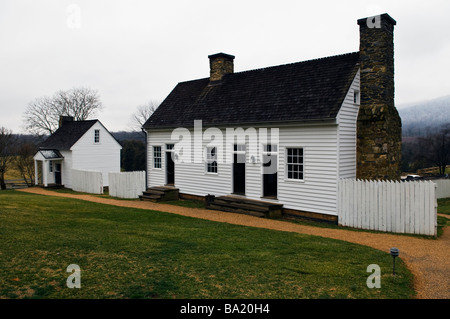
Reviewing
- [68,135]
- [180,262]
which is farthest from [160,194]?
[68,135]

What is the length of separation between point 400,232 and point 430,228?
93 centimetres

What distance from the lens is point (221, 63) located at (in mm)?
20391

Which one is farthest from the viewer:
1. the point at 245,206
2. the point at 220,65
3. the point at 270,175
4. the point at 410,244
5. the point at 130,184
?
the point at 130,184

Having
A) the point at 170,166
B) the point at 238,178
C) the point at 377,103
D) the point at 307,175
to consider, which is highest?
the point at 377,103

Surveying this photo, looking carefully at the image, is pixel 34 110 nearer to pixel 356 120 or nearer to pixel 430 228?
pixel 356 120

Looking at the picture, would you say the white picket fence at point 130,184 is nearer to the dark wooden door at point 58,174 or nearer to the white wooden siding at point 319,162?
the white wooden siding at point 319,162

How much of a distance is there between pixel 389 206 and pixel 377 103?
14.0 feet

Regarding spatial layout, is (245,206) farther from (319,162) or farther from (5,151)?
(5,151)

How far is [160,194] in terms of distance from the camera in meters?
19.7

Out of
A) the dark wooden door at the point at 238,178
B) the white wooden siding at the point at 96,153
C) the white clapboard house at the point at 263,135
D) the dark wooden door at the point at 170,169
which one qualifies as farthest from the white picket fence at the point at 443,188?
the white wooden siding at the point at 96,153

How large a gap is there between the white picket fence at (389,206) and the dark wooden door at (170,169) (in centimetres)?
1056

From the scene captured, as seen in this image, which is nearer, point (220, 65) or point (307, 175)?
point (307, 175)

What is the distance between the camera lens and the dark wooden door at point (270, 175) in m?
15.5

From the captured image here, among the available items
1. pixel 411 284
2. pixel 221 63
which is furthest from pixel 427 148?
pixel 411 284
